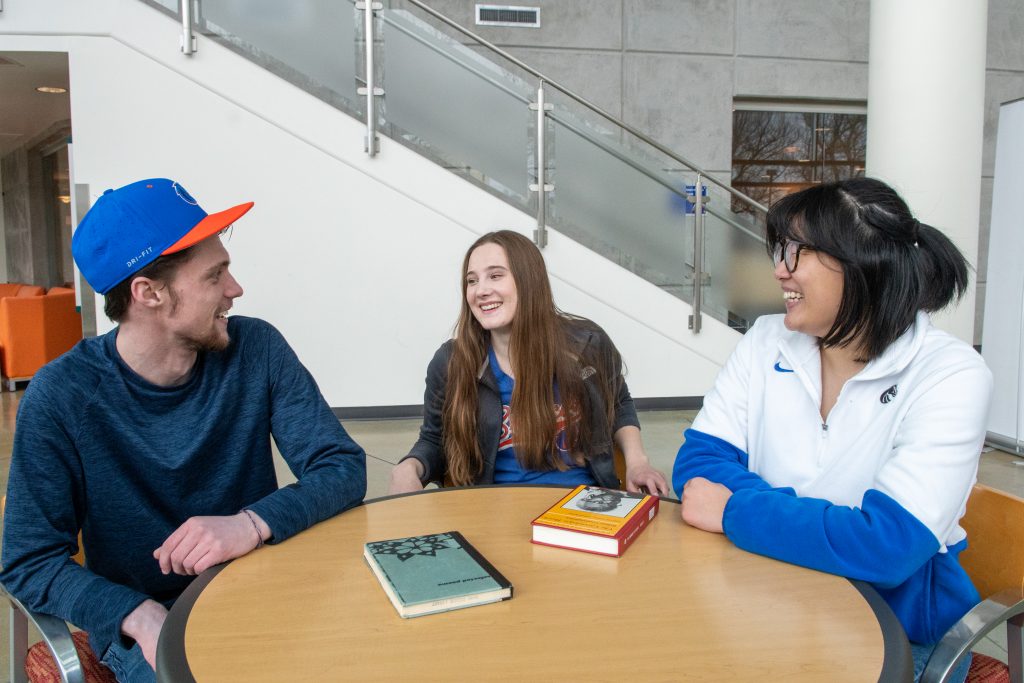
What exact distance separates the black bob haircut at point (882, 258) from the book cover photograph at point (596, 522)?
53cm

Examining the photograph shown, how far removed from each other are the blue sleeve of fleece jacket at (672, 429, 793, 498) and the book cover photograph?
0.38ft

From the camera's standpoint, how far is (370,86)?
4.88m

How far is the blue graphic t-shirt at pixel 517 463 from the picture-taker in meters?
2.01

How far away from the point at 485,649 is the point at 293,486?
24.1 inches

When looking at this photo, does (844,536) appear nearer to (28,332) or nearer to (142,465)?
(142,465)

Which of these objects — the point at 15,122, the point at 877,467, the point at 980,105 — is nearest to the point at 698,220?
the point at 980,105

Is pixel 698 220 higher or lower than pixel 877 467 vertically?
higher

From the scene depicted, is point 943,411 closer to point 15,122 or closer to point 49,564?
point 49,564

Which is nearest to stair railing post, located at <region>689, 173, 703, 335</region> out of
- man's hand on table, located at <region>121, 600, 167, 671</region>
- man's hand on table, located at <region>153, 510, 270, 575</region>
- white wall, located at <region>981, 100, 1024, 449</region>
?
white wall, located at <region>981, 100, 1024, 449</region>

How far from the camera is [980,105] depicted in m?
3.57

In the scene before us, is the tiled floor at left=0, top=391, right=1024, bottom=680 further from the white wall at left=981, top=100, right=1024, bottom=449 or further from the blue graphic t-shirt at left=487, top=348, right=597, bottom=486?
the blue graphic t-shirt at left=487, top=348, right=597, bottom=486

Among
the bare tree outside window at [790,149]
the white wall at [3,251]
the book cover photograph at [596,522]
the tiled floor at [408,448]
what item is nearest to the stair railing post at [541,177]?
the tiled floor at [408,448]

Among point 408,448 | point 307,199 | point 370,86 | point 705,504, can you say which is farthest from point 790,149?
point 705,504

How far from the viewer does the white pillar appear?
11.6 feet
